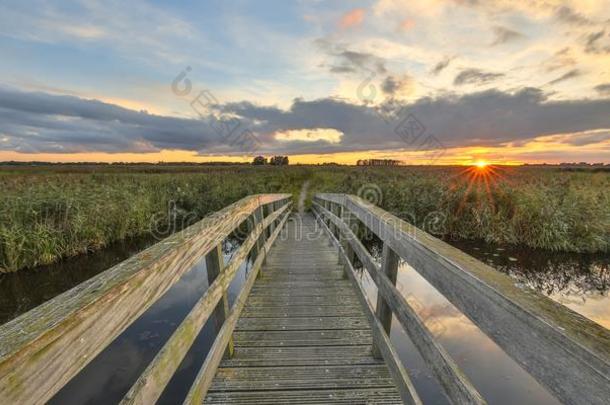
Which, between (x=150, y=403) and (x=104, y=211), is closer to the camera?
(x=150, y=403)

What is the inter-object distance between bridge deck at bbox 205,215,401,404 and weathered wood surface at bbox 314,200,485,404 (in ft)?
1.21

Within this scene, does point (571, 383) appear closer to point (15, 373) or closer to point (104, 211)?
point (15, 373)

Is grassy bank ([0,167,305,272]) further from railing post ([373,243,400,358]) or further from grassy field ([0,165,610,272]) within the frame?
railing post ([373,243,400,358])

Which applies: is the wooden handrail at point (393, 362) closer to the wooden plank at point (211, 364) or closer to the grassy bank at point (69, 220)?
the wooden plank at point (211, 364)

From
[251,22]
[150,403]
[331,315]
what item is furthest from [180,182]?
[150,403]

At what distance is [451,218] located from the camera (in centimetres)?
1091

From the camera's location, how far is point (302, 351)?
3.11 meters

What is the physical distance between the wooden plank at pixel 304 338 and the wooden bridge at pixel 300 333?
1cm

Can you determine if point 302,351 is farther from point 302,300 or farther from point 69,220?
point 69,220

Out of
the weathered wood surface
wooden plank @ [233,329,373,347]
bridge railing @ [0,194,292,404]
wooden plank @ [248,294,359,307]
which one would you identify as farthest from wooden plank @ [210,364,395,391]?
wooden plank @ [248,294,359,307]

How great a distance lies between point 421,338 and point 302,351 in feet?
5.47

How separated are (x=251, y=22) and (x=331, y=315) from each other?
353 inches

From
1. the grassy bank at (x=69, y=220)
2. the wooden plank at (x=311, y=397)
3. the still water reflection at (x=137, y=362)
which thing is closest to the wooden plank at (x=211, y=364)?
the wooden plank at (x=311, y=397)

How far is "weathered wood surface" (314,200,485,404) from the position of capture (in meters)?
1.36
